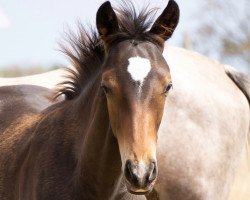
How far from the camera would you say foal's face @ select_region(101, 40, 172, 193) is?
11.5 ft

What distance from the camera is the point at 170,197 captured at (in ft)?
18.2

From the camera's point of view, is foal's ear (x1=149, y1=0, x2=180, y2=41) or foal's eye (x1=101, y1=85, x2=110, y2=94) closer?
foal's eye (x1=101, y1=85, x2=110, y2=94)

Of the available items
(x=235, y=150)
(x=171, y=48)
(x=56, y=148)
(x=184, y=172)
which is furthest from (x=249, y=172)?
(x=56, y=148)

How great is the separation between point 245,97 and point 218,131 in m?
0.42

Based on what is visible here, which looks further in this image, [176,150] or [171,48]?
[171,48]

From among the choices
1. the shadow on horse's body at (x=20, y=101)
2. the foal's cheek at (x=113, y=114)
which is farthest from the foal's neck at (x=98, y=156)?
the shadow on horse's body at (x=20, y=101)

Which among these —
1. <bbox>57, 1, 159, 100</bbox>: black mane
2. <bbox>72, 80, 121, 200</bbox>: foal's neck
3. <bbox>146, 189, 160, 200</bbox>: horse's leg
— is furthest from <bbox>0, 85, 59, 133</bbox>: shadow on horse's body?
<bbox>72, 80, 121, 200</bbox>: foal's neck

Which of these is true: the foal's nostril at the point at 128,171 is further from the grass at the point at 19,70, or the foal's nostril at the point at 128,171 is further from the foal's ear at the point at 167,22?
the grass at the point at 19,70

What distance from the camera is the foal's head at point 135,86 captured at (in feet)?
11.6

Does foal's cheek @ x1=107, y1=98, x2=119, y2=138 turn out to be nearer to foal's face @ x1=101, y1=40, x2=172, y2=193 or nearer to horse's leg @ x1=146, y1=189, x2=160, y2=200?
foal's face @ x1=101, y1=40, x2=172, y2=193

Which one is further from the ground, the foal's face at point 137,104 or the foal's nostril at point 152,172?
the foal's face at point 137,104

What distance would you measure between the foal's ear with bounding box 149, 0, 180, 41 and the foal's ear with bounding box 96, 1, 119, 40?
0.21 metres

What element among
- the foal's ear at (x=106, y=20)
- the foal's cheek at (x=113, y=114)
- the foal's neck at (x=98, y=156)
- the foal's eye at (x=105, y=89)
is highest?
the foal's ear at (x=106, y=20)

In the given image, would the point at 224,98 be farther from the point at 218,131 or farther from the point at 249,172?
the point at 249,172
